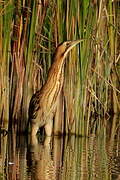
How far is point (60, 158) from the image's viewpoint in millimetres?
6770

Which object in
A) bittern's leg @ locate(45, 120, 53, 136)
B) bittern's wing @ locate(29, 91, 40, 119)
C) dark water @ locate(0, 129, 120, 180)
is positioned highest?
bittern's wing @ locate(29, 91, 40, 119)

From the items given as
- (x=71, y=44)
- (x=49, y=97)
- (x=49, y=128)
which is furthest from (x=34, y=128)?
(x=71, y=44)

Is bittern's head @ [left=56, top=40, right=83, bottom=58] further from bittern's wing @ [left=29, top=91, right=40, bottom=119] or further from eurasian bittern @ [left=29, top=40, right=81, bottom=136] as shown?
bittern's wing @ [left=29, top=91, right=40, bottom=119]

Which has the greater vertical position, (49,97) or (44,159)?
(49,97)

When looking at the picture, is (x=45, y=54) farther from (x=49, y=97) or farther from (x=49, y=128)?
(x=49, y=128)

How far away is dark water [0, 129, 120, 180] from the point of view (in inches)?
230

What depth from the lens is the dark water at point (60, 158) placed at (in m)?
5.84

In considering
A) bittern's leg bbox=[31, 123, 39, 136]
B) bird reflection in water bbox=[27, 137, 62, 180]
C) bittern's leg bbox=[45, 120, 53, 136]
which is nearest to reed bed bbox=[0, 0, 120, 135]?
bittern's leg bbox=[45, 120, 53, 136]

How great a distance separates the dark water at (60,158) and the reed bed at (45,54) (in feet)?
0.95

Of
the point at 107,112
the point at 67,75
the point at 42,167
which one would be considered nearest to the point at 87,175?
the point at 42,167

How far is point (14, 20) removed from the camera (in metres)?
8.45

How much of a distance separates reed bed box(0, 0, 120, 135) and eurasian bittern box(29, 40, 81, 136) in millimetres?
190

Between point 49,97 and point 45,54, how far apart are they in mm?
704

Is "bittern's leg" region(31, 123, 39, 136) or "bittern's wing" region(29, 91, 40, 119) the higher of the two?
"bittern's wing" region(29, 91, 40, 119)
